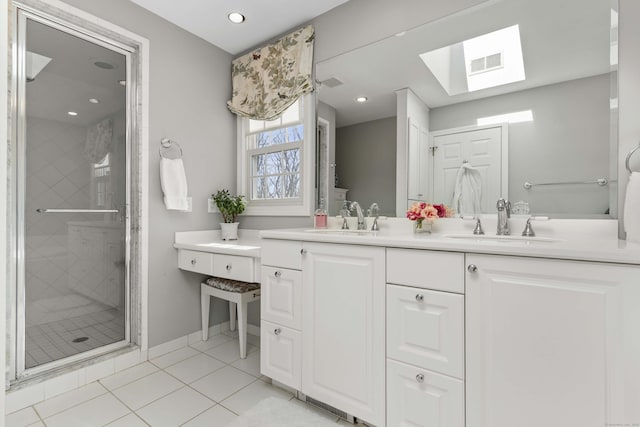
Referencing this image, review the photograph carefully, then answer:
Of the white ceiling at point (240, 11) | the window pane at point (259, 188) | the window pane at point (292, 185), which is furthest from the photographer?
the window pane at point (259, 188)

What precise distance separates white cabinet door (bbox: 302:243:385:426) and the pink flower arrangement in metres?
0.47

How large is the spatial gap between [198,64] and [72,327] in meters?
2.05

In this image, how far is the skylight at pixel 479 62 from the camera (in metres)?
1.56

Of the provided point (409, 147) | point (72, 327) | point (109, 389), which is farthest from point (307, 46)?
point (109, 389)

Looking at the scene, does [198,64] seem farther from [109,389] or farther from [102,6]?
[109,389]

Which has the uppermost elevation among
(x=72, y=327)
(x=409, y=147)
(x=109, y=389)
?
(x=409, y=147)

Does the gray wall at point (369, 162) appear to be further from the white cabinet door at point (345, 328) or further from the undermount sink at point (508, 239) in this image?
the white cabinet door at point (345, 328)

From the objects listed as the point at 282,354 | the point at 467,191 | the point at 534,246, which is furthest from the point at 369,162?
the point at 282,354

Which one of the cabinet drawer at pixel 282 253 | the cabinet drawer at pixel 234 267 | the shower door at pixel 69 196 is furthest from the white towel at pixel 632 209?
the shower door at pixel 69 196

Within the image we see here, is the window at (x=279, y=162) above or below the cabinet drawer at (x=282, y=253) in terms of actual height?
above

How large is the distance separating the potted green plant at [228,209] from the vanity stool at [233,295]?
38 cm

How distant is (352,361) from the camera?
1430mm

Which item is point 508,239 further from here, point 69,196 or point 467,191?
point 69,196

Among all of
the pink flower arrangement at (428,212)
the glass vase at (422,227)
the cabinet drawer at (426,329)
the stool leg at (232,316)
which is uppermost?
the pink flower arrangement at (428,212)
